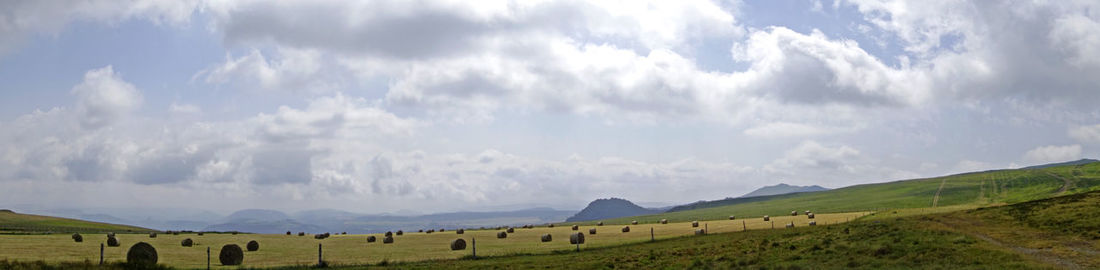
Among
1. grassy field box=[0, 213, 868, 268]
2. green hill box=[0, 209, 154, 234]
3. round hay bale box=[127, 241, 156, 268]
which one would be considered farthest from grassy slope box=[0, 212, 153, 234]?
round hay bale box=[127, 241, 156, 268]

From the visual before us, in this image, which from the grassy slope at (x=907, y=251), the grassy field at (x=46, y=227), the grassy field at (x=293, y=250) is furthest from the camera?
the grassy field at (x=46, y=227)

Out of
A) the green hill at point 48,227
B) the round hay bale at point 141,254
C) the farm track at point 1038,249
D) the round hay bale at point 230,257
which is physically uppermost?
the green hill at point 48,227

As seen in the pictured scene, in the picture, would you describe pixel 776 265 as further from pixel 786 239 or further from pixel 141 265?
pixel 141 265

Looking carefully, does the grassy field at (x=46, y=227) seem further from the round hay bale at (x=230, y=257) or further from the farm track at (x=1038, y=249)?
the farm track at (x=1038, y=249)

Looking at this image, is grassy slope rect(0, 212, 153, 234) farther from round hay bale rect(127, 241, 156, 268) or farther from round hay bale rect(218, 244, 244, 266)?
round hay bale rect(127, 241, 156, 268)

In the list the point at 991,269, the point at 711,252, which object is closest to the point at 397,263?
the point at 711,252

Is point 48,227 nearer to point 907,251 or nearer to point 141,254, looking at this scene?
point 141,254

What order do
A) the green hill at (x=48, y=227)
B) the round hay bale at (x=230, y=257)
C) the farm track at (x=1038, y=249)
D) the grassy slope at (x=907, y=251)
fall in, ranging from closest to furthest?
the farm track at (x=1038, y=249), the grassy slope at (x=907, y=251), the round hay bale at (x=230, y=257), the green hill at (x=48, y=227)

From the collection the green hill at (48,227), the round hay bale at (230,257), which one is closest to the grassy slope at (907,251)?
the round hay bale at (230,257)

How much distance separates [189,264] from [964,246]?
4458cm

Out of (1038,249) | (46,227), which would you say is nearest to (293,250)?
(1038,249)

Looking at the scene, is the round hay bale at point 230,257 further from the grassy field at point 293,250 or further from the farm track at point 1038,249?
the farm track at point 1038,249

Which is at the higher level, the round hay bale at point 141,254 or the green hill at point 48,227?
the green hill at point 48,227

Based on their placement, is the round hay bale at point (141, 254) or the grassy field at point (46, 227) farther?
the grassy field at point (46, 227)
